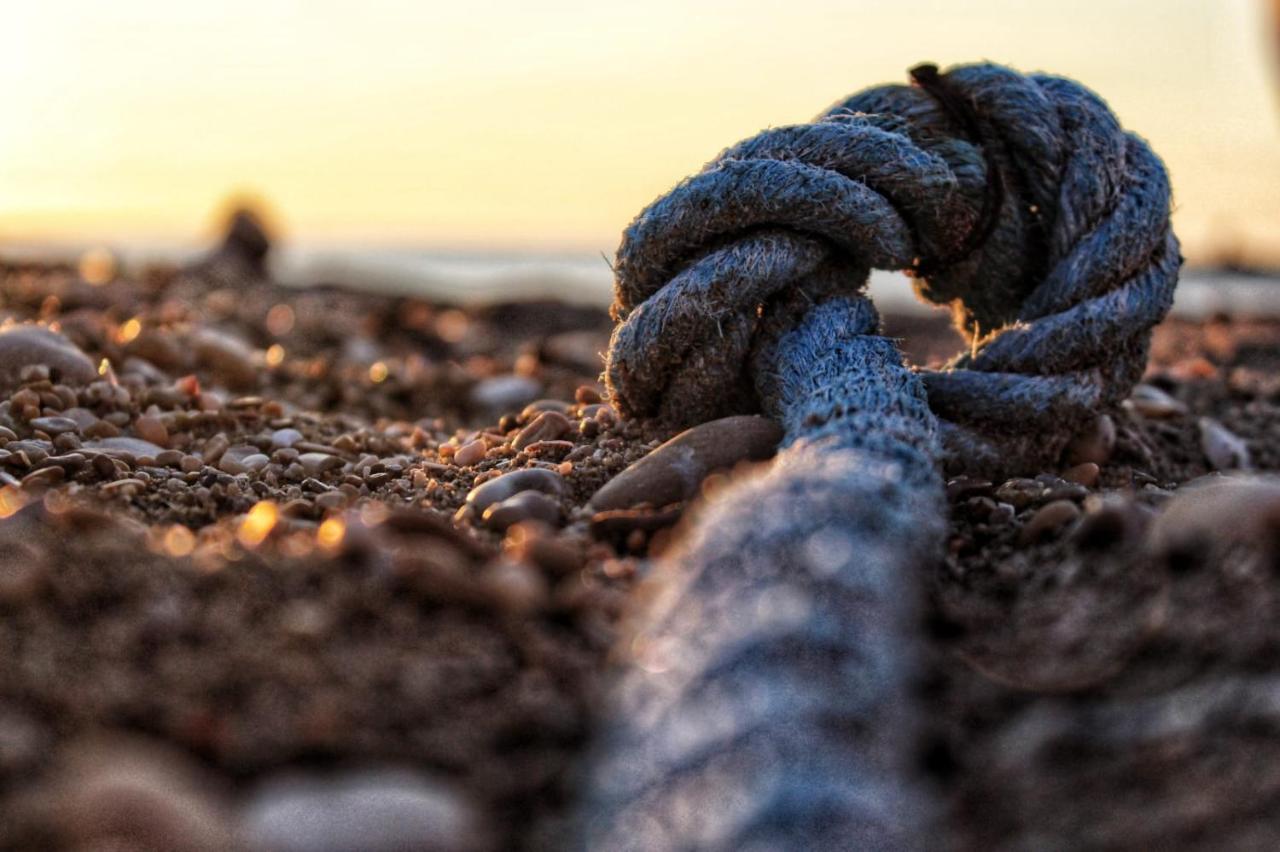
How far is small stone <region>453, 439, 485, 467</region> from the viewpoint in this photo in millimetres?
2852

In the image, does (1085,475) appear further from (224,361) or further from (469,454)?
(224,361)

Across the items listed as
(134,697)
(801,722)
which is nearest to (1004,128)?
(801,722)

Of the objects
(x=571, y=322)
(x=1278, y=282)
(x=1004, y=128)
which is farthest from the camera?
(x=1278, y=282)

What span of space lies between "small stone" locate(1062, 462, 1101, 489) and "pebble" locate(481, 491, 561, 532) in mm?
1227

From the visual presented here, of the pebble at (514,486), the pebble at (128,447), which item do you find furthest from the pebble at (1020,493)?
the pebble at (128,447)

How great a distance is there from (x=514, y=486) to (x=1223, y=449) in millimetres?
2028

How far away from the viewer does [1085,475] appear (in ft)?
9.46

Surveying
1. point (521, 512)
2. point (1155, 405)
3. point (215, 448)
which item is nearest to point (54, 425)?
point (215, 448)

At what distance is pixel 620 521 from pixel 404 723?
72 centimetres

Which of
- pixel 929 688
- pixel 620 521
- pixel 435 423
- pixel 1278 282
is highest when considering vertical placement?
pixel 1278 282

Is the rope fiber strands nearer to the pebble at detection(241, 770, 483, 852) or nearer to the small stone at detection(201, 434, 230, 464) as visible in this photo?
the pebble at detection(241, 770, 483, 852)

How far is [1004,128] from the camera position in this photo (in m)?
3.06

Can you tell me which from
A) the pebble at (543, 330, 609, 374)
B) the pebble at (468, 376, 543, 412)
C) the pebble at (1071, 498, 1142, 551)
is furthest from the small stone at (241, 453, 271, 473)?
the pebble at (543, 330, 609, 374)

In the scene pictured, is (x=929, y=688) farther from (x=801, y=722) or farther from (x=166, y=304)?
(x=166, y=304)
